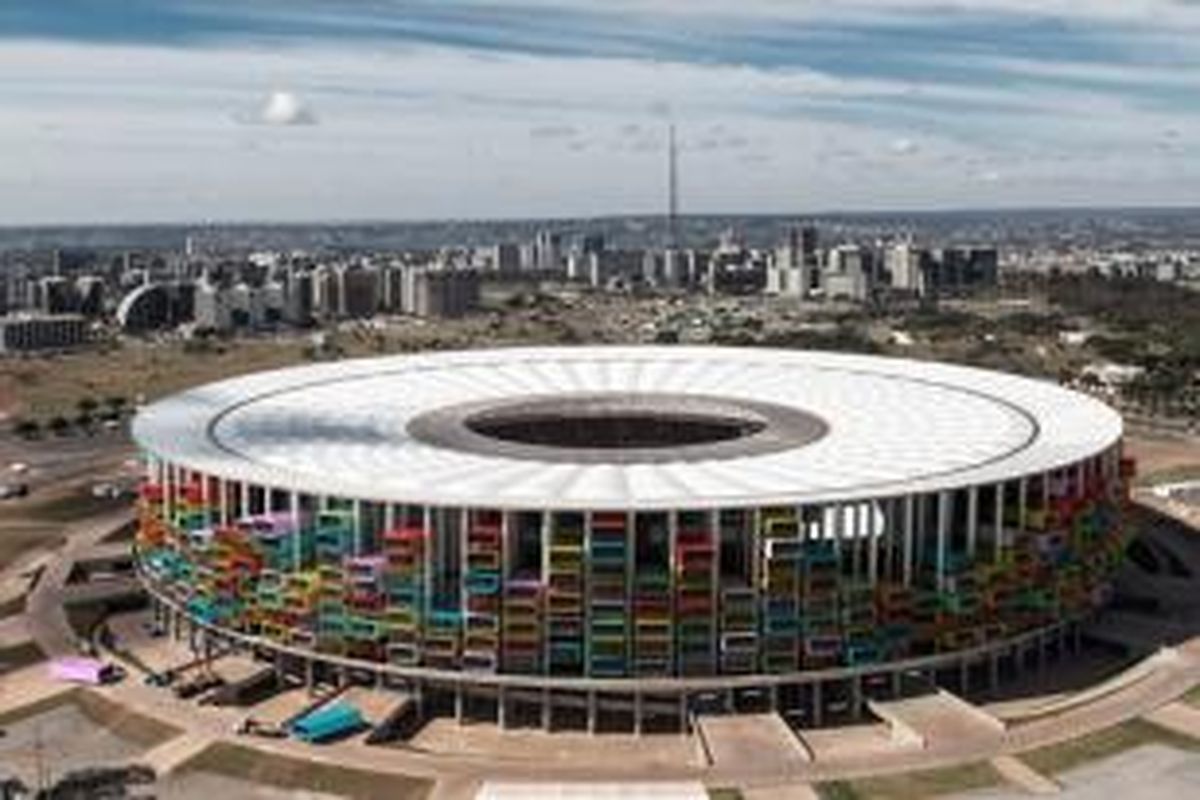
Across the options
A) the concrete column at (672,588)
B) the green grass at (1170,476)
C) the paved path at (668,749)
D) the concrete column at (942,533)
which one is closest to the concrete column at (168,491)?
the paved path at (668,749)

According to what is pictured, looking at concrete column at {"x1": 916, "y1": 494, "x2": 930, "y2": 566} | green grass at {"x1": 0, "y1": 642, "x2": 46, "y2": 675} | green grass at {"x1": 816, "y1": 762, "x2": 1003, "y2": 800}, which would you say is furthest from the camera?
green grass at {"x1": 0, "y1": 642, "x2": 46, "y2": 675}

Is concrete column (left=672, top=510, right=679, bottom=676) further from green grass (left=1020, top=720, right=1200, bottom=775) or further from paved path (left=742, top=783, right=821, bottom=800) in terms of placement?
green grass (left=1020, top=720, right=1200, bottom=775)

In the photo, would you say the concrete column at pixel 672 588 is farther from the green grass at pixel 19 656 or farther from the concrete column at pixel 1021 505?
the green grass at pixel 19 656

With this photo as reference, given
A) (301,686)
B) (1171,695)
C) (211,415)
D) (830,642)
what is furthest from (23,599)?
(1171,695)

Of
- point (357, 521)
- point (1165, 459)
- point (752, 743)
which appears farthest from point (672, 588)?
point (1165, 459)

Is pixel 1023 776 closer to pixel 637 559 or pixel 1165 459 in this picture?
pixel 637 559

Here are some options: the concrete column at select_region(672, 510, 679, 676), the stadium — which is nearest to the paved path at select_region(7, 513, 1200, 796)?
the stadium
